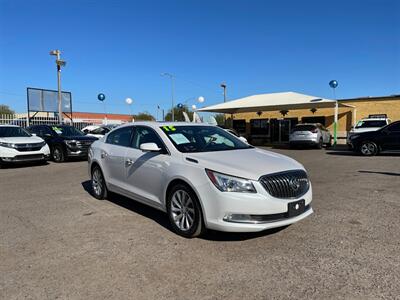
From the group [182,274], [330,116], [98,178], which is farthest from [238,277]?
[330,116]

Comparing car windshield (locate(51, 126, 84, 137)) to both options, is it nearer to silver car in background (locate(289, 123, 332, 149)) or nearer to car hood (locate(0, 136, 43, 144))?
car hood (locate(0, 136, 43, 144))

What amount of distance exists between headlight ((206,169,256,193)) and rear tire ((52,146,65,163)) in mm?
12035

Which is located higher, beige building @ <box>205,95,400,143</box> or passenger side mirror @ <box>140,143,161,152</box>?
beige building @ <box>205,95,400,143</box>

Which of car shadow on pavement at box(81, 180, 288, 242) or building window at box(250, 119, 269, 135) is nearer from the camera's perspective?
car shadow on pavement at box(81, 180, 288, 242)

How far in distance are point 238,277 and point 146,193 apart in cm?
240

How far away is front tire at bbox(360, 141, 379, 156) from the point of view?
16058 millimetres

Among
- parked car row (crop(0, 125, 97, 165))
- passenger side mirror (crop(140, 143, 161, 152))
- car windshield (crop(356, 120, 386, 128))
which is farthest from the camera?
car windshield (crop(356, 120, 386, 128))

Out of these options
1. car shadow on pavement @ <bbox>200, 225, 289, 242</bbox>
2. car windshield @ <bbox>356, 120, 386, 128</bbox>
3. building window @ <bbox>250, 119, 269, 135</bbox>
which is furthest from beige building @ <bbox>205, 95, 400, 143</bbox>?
car shadow on pavement @ <bbox>200, 225, 289, 242</bbox>

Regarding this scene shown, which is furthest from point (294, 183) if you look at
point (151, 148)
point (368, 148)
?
point (368, 148)

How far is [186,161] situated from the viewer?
4.87m

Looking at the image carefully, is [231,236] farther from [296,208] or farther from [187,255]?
[296,208]

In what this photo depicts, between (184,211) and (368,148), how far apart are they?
45.4ft

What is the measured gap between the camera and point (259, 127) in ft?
115

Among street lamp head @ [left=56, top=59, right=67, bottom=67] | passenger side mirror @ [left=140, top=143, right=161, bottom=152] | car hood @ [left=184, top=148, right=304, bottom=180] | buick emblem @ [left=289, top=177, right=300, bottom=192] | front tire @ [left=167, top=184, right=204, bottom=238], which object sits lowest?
front tire @ [left=167, top=184, right=204, bottom=238]
